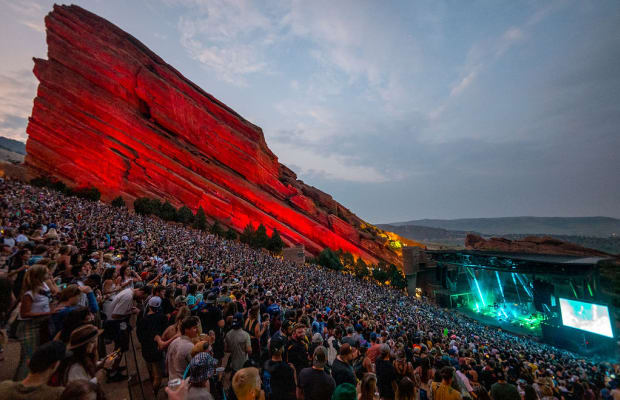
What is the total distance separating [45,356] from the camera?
2.11 m

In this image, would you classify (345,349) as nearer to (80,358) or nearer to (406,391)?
(406,391)

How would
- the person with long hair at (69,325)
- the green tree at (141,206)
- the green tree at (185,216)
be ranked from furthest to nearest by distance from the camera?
the green tree at (185,216), the green tree at (141,206), the person with long hair at (69,325)

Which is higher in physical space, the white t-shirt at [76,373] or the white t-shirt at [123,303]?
the white t-shirt at [76,373]

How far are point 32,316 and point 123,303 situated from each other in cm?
132

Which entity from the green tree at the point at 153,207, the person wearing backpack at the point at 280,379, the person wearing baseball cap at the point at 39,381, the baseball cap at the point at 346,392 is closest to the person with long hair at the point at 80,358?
the person wearing baseball cap at the point at 39,381

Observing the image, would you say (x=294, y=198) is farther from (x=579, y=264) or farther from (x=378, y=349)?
(x=378, y=349)

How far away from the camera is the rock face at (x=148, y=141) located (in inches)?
1810

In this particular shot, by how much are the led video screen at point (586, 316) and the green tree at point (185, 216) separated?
4860cm

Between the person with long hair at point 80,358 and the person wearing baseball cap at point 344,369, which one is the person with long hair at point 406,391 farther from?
the person with long hair at point 80,358

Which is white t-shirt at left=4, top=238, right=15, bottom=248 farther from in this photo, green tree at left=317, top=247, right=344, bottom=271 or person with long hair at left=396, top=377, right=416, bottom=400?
green tree at left=317, top=247, right=344, bottom=271

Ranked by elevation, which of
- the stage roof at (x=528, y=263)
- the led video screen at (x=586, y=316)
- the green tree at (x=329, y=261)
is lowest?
the green tree at (x=329, y=261)

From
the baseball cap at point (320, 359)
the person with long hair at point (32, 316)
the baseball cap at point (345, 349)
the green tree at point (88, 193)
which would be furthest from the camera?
the green tree at point (88, 193)

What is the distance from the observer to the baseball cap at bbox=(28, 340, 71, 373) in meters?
2.05

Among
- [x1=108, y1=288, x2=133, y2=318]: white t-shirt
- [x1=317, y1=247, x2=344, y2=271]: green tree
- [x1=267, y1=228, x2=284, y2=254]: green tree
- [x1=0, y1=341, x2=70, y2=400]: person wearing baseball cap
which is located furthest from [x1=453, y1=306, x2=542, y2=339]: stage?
[x1=0, y1=341, x2=70, y2=400]: person wearing baseball cap
